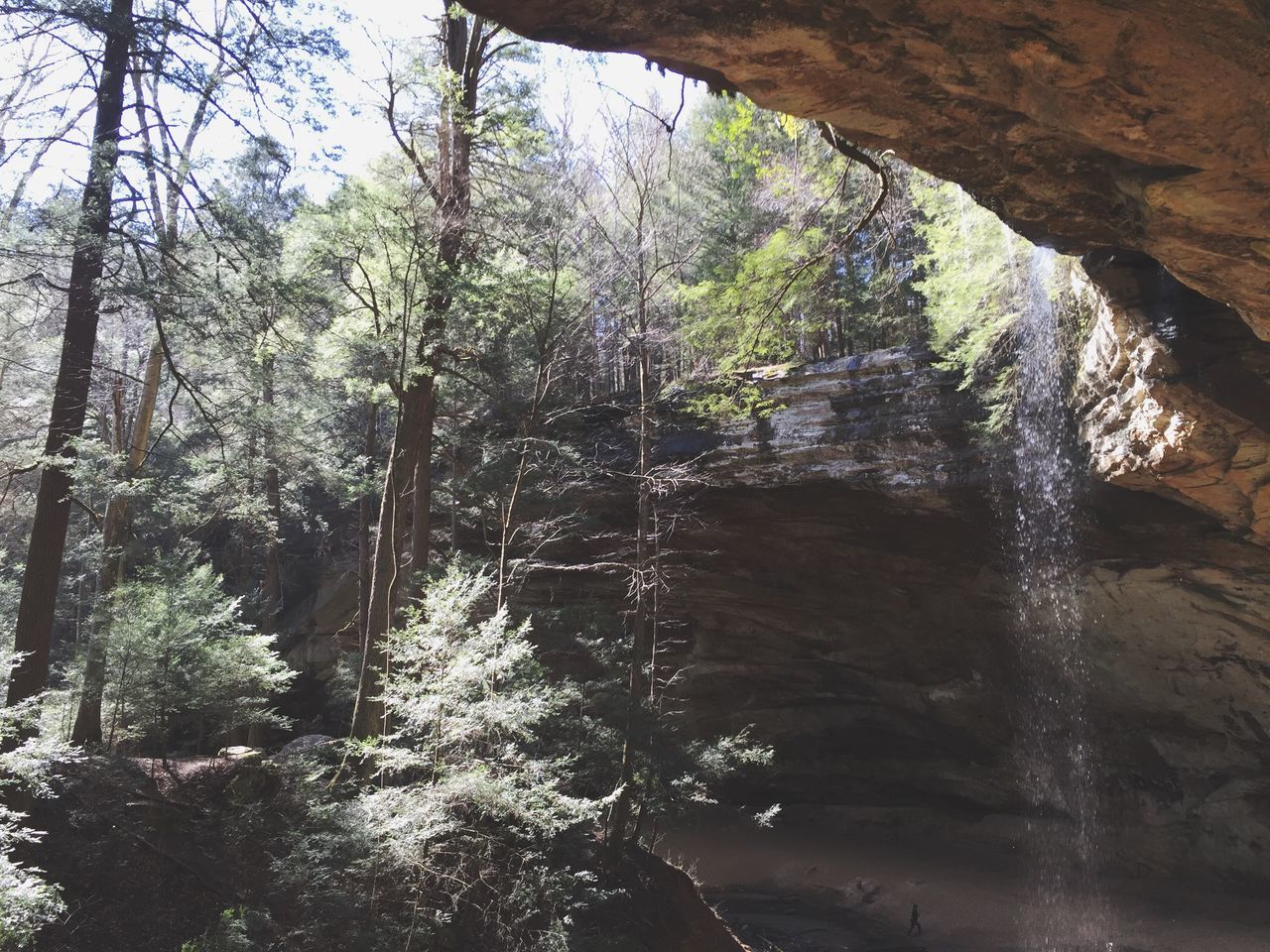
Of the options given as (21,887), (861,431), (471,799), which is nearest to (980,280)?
(861,431)

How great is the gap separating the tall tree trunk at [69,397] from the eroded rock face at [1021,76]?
6.08 metres

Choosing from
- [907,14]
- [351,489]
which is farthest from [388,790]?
[907,14]

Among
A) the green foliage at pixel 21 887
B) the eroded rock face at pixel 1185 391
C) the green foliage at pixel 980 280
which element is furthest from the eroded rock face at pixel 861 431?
the green foliage at pixel 21 887

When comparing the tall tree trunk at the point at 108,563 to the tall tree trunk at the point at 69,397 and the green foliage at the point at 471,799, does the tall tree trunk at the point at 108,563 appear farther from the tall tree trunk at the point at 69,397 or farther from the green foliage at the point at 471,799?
the green foliage at the point at 471,799

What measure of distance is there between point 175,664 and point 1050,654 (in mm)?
12224

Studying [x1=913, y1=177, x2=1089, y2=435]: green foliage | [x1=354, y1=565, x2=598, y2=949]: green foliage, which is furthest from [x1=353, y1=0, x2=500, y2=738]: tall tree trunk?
[x1=913, y1=177, x2=1089, y2=435]: green foliage

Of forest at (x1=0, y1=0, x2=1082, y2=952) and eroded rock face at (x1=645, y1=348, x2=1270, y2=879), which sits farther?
eroded rock face at (x1=645, y1=348, x2=1270, y2=879)

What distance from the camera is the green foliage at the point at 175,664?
8375 mm

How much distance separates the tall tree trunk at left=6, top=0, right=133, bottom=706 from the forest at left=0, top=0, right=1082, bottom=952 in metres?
0.03

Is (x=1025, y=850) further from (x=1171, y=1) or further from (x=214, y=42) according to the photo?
(x=214, y=42)

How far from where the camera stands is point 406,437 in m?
9.07

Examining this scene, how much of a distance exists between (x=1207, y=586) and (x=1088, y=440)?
307 centimetres

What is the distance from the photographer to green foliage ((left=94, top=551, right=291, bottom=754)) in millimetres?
8375

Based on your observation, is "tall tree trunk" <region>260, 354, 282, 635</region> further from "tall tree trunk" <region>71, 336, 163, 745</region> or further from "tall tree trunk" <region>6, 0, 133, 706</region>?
"tall tree trunk" <region>6, 0, 133, 706</region>
